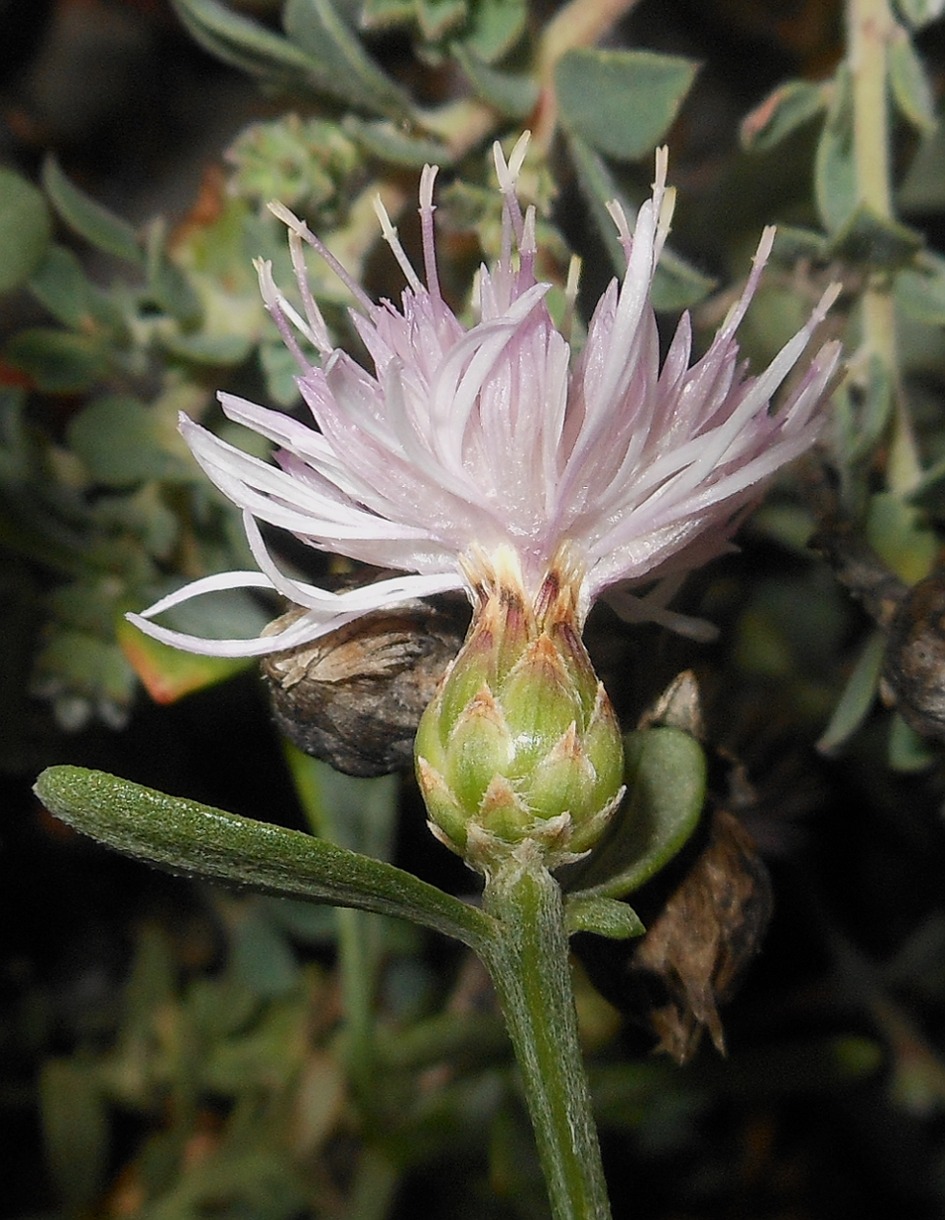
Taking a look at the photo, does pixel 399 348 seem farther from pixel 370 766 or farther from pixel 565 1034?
pixel 565 1034

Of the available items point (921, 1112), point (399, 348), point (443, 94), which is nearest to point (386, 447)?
point (399, 348)

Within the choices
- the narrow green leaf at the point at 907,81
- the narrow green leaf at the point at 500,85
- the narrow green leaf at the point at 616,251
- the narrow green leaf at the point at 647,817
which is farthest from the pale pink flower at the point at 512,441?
the narrow green leaf at the point at 907,81

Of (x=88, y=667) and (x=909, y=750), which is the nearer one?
(x=909, y=750)

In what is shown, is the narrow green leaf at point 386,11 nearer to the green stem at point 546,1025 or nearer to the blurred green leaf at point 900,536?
the blurred green leaf at point 900,536

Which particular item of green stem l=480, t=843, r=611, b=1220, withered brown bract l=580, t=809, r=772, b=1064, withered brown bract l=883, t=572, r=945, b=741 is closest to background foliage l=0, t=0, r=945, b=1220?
withered brown bract l=883, t=572, r=945, b=741

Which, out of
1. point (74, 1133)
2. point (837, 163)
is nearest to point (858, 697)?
point (837, 163)

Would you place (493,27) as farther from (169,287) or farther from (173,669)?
(173,669)
